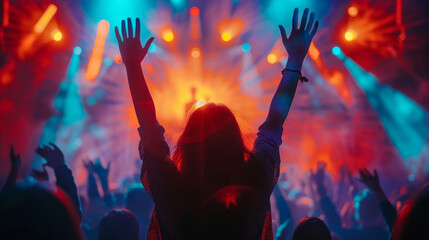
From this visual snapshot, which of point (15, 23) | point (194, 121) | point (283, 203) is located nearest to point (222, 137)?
point (194, 121)

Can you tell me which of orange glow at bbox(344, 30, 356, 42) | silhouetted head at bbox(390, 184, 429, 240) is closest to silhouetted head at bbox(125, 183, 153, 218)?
silhouetted head at bbox(390, 184, 429, 240)

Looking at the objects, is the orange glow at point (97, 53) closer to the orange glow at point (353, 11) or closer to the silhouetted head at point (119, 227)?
the orange glow at point (353, 11)

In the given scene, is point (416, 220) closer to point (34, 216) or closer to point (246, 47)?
point (34, 216)

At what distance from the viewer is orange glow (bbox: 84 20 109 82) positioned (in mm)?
8789

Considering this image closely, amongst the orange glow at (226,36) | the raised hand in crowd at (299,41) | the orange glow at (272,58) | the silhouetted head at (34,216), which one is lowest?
the silhouetted head at (34,216)

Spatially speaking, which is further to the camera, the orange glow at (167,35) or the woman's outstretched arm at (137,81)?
the orange glow at (167,35)

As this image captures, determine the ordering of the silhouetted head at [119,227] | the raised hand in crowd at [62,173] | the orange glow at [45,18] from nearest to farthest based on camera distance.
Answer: the silhouetted head at [119,227], the raised hand in crowd at [62,173], the orange glow at [45,18]

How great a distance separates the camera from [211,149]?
1150 mm

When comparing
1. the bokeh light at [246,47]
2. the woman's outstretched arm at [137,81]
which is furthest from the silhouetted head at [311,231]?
the bokeh light at [246,47]

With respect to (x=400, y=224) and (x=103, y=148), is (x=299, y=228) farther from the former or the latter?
(x=103, y=148)

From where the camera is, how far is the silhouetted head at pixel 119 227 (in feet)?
6.88

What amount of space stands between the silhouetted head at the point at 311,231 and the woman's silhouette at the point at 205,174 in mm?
731

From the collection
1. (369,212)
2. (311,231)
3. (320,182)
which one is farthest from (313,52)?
(311,231)

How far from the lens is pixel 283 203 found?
3.37 m
